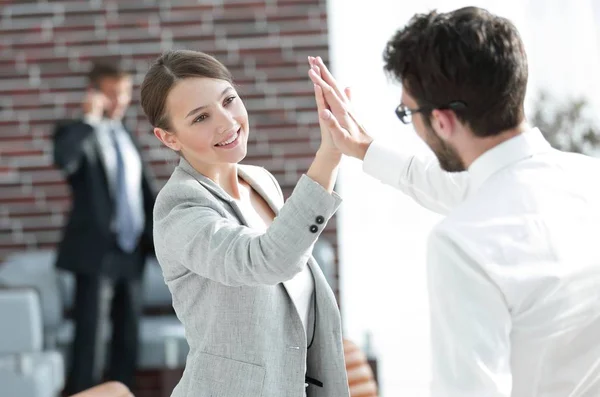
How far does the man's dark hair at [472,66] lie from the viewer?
1445 millimetres

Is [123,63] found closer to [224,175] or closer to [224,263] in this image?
[224,175]

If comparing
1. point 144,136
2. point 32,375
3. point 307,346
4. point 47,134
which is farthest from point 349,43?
point 307,346

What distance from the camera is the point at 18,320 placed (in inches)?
199

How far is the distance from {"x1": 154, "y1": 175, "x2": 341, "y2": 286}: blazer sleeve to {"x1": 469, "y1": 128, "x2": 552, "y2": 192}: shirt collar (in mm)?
265

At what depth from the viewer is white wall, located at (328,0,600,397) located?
18.9ft

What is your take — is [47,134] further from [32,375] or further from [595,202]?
[595,202]

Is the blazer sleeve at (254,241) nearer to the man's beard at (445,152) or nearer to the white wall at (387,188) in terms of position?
the man's beard at (445,152)

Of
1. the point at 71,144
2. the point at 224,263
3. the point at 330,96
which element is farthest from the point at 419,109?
the point at 71,144

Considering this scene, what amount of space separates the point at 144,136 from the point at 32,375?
5.22ft

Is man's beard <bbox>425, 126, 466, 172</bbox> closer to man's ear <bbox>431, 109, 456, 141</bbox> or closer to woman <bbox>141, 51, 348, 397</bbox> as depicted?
man's ear <bbox>431, 109, 456, 141</bbox>

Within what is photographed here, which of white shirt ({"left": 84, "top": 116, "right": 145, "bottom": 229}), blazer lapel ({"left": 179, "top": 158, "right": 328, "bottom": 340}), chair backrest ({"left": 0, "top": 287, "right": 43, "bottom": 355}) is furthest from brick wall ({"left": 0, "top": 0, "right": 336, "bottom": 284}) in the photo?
blazer lapel ({"left": 179, "top": 158, "right": 328, "bottom": 340})

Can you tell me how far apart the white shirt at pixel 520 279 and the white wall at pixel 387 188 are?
4.28 m

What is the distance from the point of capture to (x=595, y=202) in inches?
58.1

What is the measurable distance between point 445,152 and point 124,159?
151 inches
